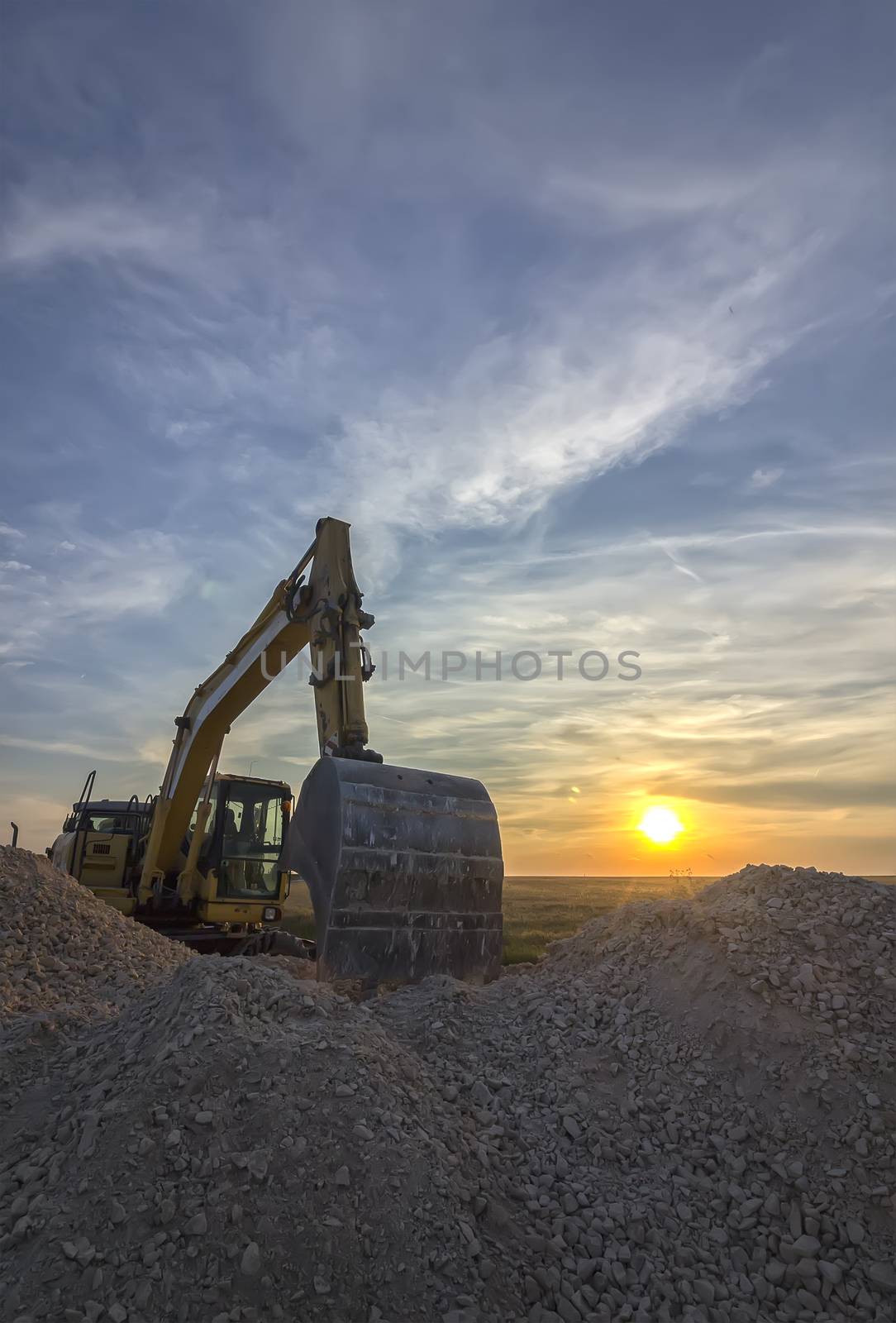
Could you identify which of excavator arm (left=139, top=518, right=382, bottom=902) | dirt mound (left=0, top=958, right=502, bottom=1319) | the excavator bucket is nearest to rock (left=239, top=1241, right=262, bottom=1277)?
dirt mound (left=0, top=958, right=502, bottom=1319)

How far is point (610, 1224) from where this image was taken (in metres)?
4.37

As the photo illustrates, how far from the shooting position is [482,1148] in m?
4.77

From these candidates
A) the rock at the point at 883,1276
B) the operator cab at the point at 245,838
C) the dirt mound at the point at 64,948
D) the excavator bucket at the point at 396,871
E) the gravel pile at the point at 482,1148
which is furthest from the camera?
the operator cab at the point at 245,838

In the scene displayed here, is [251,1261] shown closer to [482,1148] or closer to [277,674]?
[482,1148]

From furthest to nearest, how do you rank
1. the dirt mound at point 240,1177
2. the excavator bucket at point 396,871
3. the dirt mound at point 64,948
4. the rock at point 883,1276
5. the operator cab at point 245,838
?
1. the operator cab at point 245,838
2. the dirt mound at point 64,948
3. the excavator bucket at point 396,871
4. the rock at point 883,1276
5. the dirt mound at point 240,1177

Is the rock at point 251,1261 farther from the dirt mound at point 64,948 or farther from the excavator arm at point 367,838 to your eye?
the dirt mound at point 64,948

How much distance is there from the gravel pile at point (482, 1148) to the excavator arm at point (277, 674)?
269cm

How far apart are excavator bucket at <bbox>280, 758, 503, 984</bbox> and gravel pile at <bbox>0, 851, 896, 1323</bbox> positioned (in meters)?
0.55

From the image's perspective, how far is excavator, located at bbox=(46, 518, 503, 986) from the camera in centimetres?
687

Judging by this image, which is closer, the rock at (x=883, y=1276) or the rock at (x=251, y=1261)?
the rock at (x=251, y=1261)

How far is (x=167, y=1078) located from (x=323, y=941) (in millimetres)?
2233

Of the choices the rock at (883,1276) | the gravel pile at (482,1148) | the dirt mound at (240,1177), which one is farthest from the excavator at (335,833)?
the rock at (883,1276)

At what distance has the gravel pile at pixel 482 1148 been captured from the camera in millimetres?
3707

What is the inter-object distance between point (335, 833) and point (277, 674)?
348 centimetres
